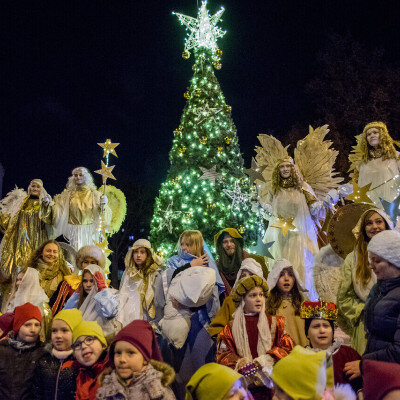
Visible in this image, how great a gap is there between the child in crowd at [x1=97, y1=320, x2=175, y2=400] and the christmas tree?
1005 cm

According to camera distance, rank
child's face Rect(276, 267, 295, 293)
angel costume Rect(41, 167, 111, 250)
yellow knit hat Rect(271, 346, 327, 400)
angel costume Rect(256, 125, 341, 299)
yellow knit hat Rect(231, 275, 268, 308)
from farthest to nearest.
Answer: angel costume Rect(41, 167, 111, 250) < angel costume Rect(256, 125, 341, 299) < child's face Rect(276, 267, 295, 293) < yellow knit hat Rect(231, 275, 268, 308) < yellow knit hat Rect(271, 346, 327, 400)

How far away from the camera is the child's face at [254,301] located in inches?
161

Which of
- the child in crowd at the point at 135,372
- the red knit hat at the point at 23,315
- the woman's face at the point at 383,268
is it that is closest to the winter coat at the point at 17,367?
the red knit hat at the point at 23,315

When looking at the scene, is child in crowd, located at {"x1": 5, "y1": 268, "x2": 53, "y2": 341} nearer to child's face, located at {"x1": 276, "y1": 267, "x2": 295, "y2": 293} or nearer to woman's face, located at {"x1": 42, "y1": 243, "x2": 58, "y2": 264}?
woman's face, located at {"x1": 42, "y1": 243, "x2": 58, "y2": 264}

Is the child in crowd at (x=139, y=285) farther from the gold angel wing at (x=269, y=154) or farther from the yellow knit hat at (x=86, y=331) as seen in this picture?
the gold angel wing at (x=269, y=154)

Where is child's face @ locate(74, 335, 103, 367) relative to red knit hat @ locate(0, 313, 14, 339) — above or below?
below

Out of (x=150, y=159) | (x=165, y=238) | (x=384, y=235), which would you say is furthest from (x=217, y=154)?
(x=150, y=159)

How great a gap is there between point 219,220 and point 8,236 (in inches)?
250

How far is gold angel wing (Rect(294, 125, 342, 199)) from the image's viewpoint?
8258 mm

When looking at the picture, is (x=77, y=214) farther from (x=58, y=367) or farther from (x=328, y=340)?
(x=328, y=340)

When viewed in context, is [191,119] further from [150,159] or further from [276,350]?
[150,159]

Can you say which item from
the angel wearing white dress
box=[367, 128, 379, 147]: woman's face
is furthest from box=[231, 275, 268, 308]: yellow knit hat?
box=[367, 128, 379, 147]: woman's face

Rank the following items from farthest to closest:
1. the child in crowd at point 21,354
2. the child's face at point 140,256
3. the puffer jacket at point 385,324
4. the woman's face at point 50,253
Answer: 1. the woman's face at point 50,253
2. the child's face at point 140,256
3. the child in crowd at point 21,354
4. the puffer jacket at point 385,324

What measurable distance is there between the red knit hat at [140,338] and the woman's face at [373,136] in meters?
5.61
